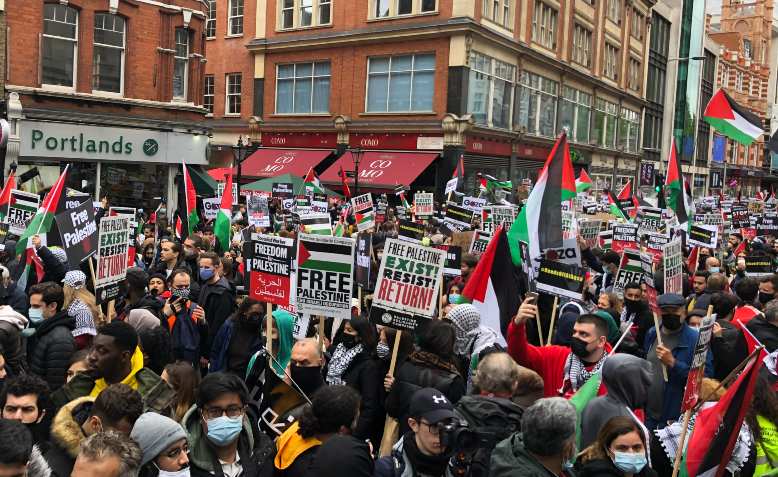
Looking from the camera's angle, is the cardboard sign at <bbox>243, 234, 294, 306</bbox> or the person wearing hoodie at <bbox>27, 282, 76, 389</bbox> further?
the cardboard sign at <bbox>243, 234, 294, 306</bbox>

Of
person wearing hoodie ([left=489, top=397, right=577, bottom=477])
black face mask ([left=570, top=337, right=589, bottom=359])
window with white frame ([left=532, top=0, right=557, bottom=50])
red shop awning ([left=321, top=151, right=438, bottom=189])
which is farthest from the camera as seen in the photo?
window with white frame ([left=532, top=0, right=557, bottom=50])

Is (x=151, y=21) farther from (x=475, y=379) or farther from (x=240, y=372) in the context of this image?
(x=475, y=379)

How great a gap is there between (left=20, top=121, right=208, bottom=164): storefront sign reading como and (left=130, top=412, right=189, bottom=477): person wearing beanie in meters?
22.8

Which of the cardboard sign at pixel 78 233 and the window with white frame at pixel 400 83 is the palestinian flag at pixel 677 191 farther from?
the window with white frame at pixel 400 83

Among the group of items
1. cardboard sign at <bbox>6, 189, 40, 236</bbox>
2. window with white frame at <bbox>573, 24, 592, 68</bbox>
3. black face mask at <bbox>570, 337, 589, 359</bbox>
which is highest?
window with white frame at <bbox>573, 24, 592, 68</bbox>

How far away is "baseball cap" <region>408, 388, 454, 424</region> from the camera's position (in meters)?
4.08

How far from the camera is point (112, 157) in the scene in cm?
2675

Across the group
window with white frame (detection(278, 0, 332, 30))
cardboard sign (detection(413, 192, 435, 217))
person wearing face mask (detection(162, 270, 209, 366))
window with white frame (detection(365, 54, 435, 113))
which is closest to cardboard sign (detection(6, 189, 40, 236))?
person wearing face mask (detection(162, 270, 209, 366))

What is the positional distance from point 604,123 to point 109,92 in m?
33.7

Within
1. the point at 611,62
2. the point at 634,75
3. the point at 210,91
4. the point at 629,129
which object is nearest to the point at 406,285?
the point at 210,91

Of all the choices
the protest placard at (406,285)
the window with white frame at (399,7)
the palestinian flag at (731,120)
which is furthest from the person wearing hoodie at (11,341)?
the window with white frame at (399,7)

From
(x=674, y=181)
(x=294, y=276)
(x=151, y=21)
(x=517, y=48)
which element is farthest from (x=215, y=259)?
(x=517, y=48)

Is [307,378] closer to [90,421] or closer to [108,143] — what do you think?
[90,421]

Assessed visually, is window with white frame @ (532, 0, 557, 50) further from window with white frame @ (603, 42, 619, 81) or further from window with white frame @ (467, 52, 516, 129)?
window with white frame @ (603, 42, 619, 81)
